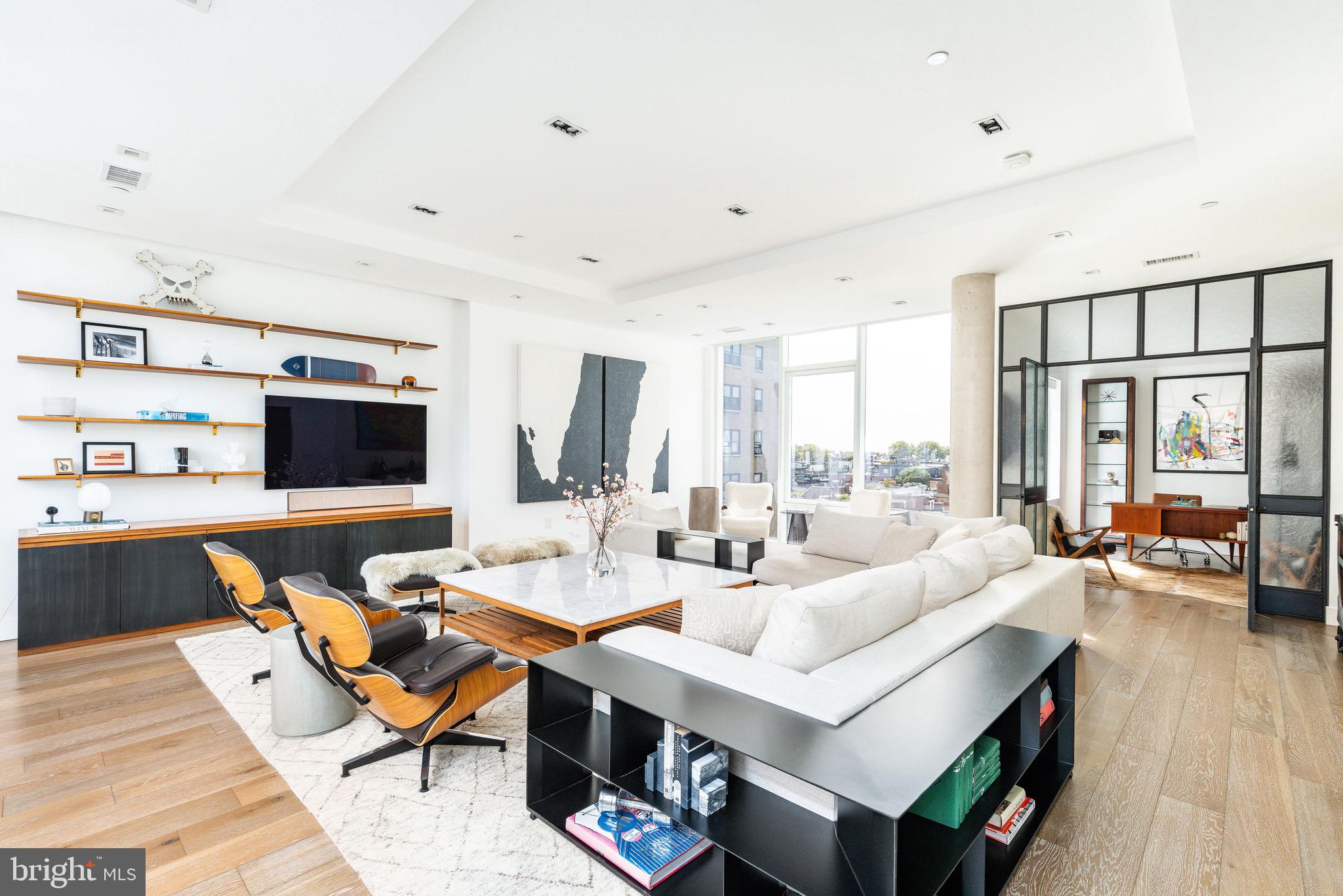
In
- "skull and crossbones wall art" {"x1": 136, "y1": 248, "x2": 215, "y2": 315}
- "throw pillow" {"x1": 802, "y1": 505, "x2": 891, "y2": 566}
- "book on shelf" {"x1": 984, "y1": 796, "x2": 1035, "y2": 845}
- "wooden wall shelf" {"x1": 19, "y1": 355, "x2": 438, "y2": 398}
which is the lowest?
"book on shelf" {"x1": 984, "y1": 796, "x2": 1035, "y2": 845}

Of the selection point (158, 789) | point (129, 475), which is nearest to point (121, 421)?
point (129, 475)

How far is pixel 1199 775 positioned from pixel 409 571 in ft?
14.2

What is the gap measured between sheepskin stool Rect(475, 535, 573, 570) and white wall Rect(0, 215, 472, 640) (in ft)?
5.61

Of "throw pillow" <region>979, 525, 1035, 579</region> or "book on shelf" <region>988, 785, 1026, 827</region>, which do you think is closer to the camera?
"book on shelf" <region>988, 785, 1026, 827</region>

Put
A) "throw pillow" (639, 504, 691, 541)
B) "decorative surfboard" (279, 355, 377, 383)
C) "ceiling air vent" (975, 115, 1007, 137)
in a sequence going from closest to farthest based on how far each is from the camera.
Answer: "ceiling air vent" (975, 115, 1007, 137), "decorative surfboard" (279, 355, 377, 383), "throw pillow" (639, 504, 691, 541)

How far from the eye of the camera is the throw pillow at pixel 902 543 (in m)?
4.20

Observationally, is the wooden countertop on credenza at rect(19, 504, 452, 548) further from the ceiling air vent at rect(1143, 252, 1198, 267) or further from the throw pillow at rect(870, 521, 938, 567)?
the ceiling air vent at rect(1143, 252, 1198, 267)

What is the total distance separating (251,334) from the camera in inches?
203

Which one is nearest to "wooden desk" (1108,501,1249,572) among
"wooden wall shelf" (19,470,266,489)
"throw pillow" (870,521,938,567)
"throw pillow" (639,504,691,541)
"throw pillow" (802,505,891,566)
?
"throw pillow" (802,505,891,566)

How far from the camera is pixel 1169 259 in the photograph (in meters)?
4.83

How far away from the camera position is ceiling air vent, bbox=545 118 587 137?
10.3 ft

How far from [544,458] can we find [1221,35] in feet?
19.8

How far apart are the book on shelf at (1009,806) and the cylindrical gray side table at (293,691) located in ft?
8.79

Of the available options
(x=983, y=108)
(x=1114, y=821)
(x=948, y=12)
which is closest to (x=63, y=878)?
(x=1114, y=821)
